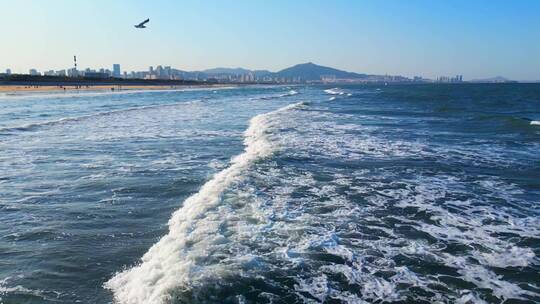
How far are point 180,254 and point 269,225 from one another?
1.98m

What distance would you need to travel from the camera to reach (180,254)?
21.5 feet

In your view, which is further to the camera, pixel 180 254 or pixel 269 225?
pixel 269 225

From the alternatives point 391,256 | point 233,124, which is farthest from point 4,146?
point 391,256

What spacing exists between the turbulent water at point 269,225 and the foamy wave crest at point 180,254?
0.03m

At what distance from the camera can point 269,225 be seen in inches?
316

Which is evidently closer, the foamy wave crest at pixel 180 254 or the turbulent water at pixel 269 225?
the foamy wave crest at pixel 180 254

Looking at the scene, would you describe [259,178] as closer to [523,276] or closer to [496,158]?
[523,276]

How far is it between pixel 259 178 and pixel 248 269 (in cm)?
549

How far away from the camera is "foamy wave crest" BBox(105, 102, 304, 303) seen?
5.51 metres

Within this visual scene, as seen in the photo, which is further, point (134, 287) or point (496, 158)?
point (496, 158)

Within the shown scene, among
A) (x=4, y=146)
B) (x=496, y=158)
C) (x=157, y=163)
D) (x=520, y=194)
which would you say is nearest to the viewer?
(x=520, y=194)

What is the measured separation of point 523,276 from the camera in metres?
6.22

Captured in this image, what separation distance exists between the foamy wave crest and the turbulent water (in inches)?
1.2

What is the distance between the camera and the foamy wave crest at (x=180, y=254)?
5.51m
